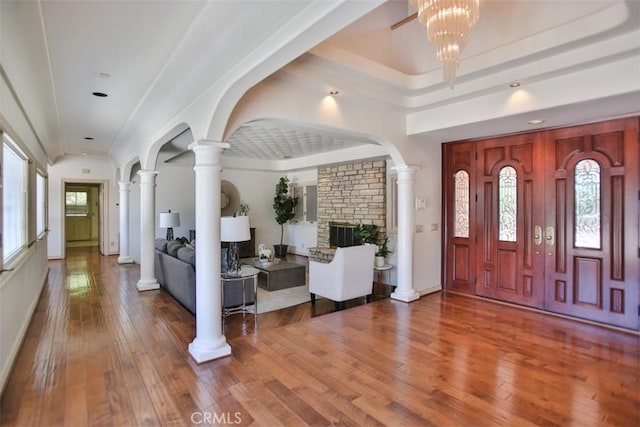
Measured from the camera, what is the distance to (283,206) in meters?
9.49

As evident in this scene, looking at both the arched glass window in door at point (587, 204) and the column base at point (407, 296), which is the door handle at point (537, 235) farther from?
the column base at point (407, 296)

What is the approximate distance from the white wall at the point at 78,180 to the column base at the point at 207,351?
7800mm

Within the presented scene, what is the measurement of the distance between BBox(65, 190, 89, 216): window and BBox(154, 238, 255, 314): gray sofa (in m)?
8.21

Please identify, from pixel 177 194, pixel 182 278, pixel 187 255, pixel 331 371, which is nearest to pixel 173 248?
pixel 187 255

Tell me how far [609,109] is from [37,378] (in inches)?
212

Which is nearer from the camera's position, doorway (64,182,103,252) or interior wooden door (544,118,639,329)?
interior wooden door (544,118,639,329)

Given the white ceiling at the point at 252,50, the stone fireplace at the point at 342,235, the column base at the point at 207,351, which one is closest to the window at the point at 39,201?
the white ceiling at the point at 252,50

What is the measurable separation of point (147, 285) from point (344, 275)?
3.34 metres

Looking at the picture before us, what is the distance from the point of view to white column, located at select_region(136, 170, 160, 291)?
5527 mm

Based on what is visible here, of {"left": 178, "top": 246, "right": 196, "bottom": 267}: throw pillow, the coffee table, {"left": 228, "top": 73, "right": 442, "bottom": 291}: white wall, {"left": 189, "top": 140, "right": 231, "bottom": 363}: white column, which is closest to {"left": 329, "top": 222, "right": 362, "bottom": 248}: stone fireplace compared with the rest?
the coffee table

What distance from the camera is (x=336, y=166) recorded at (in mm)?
7891

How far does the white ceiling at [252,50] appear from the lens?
Answer: 7.40 ft

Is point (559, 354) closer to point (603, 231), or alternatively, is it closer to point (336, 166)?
point (603, 231)

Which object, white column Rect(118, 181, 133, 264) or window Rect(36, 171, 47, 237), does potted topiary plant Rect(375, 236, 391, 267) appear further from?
white column Rect(118, 181, 133, 264)
